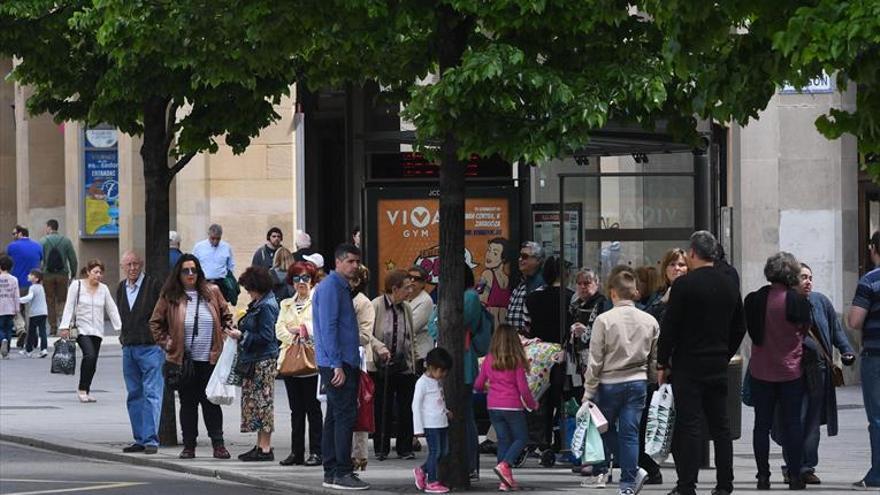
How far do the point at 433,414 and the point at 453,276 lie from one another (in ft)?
3.19

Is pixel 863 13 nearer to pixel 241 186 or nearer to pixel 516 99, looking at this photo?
pixel 516 99

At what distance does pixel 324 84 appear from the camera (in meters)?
16.1

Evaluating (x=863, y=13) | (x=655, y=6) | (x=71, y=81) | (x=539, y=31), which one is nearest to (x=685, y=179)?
(x=539, y=31)

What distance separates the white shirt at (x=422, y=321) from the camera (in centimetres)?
1669

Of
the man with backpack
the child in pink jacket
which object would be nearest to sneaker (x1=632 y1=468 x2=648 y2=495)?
the child in pink jacket

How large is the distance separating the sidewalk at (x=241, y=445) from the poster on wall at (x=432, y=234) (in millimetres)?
1923

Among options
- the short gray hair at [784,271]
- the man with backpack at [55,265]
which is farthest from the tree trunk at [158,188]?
the man with backpack at [55,265]

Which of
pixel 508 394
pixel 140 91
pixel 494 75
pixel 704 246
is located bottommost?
pixel 508 394

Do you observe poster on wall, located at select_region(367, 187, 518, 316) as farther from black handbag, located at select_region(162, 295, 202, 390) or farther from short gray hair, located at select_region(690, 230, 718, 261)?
short gray hair, located at select_region(690, 230, 718, 261)

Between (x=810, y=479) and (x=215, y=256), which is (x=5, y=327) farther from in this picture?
(x=810, y=479)

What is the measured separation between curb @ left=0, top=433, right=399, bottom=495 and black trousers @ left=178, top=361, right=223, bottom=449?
37 cm

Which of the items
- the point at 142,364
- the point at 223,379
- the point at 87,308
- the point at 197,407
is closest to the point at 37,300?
the point at 87,308

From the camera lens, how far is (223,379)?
16.2 meters

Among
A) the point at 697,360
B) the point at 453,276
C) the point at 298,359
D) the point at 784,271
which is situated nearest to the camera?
the point at 697,360
